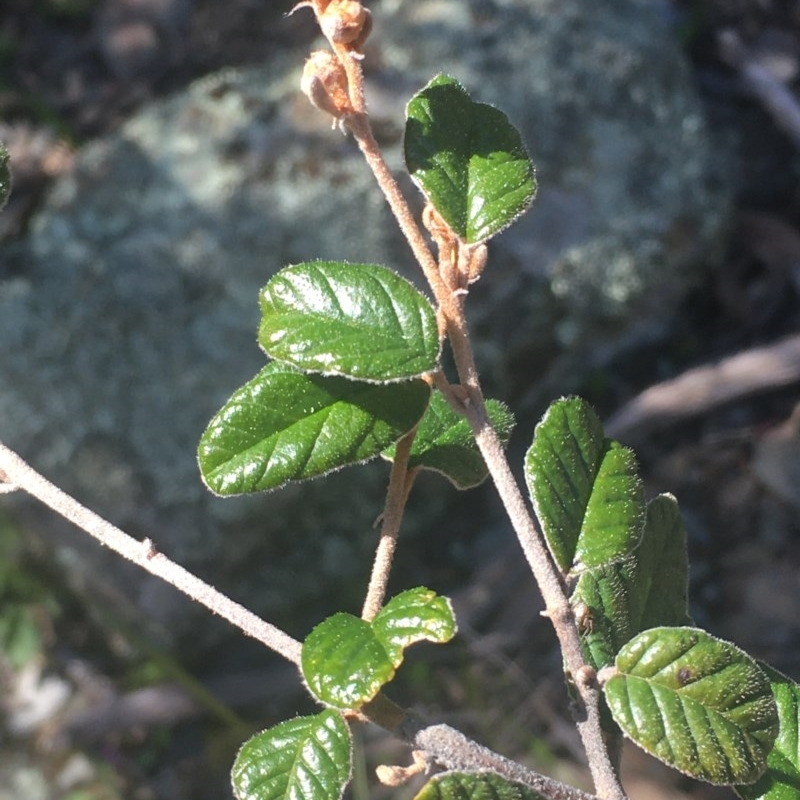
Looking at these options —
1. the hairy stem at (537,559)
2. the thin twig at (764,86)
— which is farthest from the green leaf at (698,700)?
the thin twig at (764,86)

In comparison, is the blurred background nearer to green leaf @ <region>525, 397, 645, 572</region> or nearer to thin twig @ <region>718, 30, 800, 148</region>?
thin twig @ <region>718, 30, 800, 148</region>

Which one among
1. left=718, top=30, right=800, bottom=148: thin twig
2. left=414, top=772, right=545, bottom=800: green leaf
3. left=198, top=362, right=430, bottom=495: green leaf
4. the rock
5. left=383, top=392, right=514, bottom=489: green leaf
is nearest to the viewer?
left=414, top=772, right=545, bottom=800: green leaf

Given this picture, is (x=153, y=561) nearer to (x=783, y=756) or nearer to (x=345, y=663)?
(x=345, y=663)

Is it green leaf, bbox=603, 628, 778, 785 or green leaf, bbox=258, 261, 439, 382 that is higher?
green leaf, bbox=258, 261, 439, 382

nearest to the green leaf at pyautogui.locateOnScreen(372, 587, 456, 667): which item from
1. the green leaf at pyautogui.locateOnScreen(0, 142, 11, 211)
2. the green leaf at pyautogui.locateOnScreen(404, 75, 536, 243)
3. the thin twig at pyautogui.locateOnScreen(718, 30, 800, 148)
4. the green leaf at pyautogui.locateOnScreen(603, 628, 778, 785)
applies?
the green leaf at pyautogui.locateOnScreen(603, 628, 778, 785)

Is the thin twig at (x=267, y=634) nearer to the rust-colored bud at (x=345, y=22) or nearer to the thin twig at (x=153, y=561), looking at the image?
the thin twig at (x=153, y=561)

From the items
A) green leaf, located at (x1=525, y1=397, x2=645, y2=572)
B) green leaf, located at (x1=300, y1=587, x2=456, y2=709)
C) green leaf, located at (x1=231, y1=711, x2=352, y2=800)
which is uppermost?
green leaf, located at (x1=525, y1=397, x2=645, y2=572)
